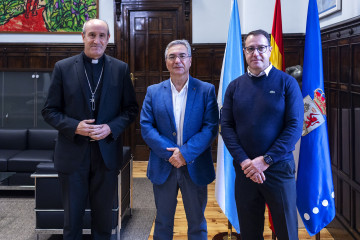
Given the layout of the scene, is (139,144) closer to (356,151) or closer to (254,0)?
(254,0)

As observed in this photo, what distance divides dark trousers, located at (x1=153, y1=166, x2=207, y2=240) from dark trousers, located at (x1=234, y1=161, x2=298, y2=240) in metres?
0.25

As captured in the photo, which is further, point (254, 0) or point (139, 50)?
point (139, 50)

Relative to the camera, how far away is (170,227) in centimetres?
239

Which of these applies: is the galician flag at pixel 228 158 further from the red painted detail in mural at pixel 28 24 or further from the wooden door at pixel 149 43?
the red painted detail in mural at pixel 28 24

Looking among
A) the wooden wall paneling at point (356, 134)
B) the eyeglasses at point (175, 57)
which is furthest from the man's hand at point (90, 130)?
the wooden wall paneling at point (356, 134)

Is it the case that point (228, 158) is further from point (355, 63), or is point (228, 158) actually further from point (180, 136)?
point (355, 63)

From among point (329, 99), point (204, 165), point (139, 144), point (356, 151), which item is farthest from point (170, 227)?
point (139, 144)

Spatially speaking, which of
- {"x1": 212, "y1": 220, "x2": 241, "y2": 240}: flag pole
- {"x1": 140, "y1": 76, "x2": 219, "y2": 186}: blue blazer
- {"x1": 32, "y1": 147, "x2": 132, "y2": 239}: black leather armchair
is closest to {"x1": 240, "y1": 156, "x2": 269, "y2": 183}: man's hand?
{"x1": 140, "y1": 76, "x2": 219, "y2": 186}: blue blazer

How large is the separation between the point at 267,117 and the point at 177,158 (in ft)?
1.87

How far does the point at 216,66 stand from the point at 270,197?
423cm

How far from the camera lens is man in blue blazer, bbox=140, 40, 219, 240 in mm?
2293

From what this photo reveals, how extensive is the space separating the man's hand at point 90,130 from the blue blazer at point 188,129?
259 millimetres

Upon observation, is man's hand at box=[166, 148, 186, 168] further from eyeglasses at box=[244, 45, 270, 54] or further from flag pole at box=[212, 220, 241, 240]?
flag pole at box=[212, 220, 241, 240]

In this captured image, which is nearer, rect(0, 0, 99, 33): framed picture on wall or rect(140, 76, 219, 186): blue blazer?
rect(140, 76, 219, 186): blue blazer
